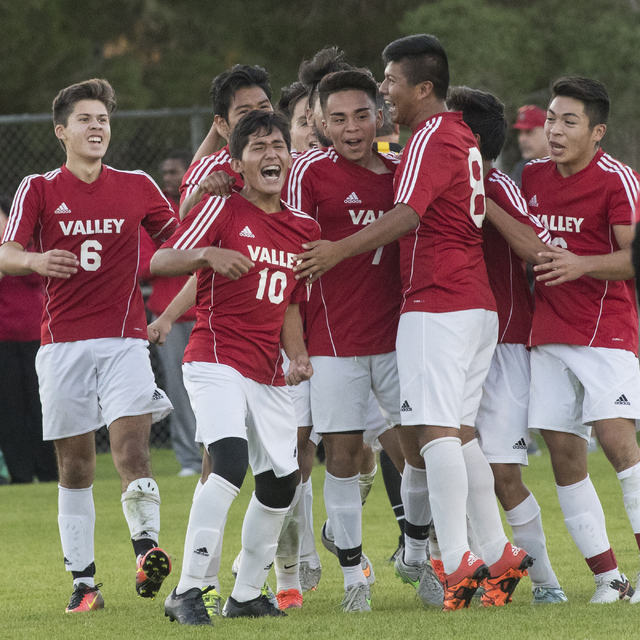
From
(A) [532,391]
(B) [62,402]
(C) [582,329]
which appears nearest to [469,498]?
(A) [532,391]

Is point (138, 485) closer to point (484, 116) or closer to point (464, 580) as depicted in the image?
point (464, 580)

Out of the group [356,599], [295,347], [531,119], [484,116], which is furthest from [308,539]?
[531,119]

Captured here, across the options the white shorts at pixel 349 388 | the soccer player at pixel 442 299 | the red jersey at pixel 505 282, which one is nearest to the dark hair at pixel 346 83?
the soccer player at pixel 442 299

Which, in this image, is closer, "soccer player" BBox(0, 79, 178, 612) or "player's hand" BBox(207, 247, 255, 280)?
"player's hand" BBox(207, 247, 255, 280)

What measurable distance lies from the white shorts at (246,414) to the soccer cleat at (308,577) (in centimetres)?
109

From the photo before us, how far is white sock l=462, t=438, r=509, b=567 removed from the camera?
466 cm

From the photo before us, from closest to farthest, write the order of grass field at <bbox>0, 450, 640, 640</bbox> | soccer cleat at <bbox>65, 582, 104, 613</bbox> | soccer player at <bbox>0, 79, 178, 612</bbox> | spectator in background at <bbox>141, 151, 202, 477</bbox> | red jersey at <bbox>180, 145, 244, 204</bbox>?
grass field at <bbox>0, 450, 640, 640</bbox>
soccer cleat at <bbox>65, 582, 104, 613</bbox>
soccer player at <bbox>0, 79, 178, 612</bbox>
red jersey at <bbox>180, 145, 244, 204</bbox>
spectator in background at <bbox>141, 151, 202, 477</bbox>

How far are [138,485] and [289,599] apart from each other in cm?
83

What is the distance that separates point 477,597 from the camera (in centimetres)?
496

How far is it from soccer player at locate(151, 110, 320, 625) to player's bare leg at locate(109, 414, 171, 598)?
52 centimetres

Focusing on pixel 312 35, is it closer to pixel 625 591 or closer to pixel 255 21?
pixel 255 21

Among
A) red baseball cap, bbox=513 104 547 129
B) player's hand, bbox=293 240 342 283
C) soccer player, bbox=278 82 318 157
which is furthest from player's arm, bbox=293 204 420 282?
red baseball cap, bbox=513 104 547 129

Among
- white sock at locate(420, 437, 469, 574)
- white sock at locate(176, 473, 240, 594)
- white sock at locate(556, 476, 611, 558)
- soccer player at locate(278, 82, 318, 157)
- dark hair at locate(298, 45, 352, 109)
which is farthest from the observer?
soccer player at locate(278, 82, 318, 157)

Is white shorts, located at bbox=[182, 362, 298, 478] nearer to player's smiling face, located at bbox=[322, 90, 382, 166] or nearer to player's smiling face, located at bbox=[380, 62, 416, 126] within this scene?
player's smiling face, located at bbox=[322, 90, 382, 166]
